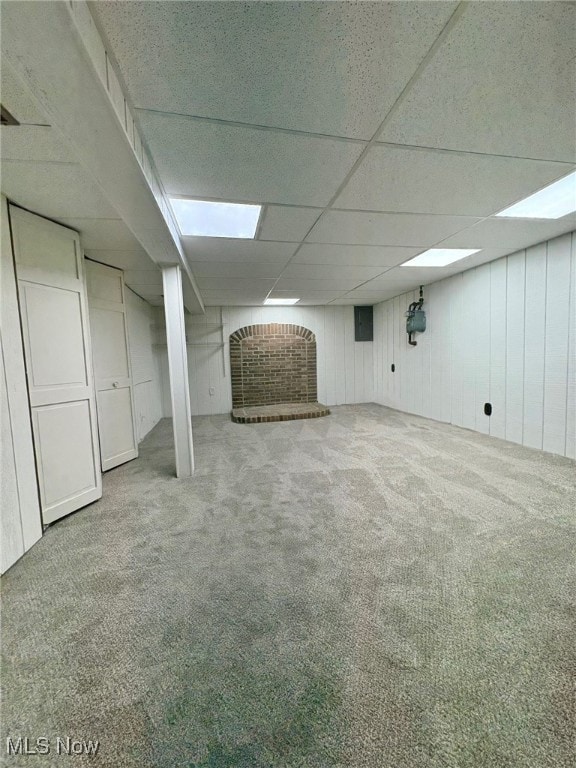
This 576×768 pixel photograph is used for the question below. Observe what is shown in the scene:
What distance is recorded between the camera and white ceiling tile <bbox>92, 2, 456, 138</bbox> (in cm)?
90

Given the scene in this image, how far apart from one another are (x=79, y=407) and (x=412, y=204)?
2.98m

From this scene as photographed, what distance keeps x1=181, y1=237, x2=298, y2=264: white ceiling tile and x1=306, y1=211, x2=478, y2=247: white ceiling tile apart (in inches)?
14.5

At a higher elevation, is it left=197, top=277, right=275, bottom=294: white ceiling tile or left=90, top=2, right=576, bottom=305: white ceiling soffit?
left=197, top=277, right=275, bottom=294: white ceiling tile

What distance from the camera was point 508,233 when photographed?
2715 millimetres

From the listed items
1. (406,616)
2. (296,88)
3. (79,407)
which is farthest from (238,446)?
(296,88)

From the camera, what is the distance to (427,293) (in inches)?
186

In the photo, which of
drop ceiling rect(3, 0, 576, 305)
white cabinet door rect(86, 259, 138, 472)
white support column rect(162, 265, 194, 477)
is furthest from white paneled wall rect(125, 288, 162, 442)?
drop ceiling rect(3, 0, 576, 305)

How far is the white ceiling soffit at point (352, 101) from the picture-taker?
3.05ft

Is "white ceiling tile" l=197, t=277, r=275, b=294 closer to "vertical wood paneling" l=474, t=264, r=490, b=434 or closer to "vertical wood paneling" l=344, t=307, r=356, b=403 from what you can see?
"vertical wood paneling" l=344, t=307, r=356, b=403

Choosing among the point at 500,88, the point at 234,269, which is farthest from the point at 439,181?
the point at 234,269

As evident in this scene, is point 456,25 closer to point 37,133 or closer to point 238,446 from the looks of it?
point 37,133

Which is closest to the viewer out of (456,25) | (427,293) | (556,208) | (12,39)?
(12,39)

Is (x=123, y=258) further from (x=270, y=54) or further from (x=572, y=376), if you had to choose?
(x=572, y=376)

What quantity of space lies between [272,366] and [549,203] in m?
4.60
